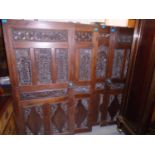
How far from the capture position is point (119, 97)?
2.01 m

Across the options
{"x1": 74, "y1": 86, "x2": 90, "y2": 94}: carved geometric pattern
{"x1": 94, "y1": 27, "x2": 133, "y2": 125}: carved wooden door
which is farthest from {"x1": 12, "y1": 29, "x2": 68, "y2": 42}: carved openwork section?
{"x1": 74, "y1": 86, "x2": 90, "y2": 94}: carved geometric pattern

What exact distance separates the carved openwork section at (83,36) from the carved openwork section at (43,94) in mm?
693

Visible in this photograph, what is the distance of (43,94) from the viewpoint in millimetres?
1466

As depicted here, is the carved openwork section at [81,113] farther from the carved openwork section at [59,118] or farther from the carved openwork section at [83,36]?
the carved openwork section at [83,36]

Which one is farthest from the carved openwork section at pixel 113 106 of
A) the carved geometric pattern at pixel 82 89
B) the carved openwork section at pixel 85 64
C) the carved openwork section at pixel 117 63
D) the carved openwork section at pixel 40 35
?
the carved openwork section at pixel 40 35

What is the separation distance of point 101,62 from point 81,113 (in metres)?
0.85

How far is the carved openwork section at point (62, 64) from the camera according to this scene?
1.39 metres

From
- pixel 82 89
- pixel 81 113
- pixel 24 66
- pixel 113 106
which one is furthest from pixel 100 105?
pixel 24 66

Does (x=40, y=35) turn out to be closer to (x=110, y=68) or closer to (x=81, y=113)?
(x=110, y=68)

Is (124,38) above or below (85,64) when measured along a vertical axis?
above
